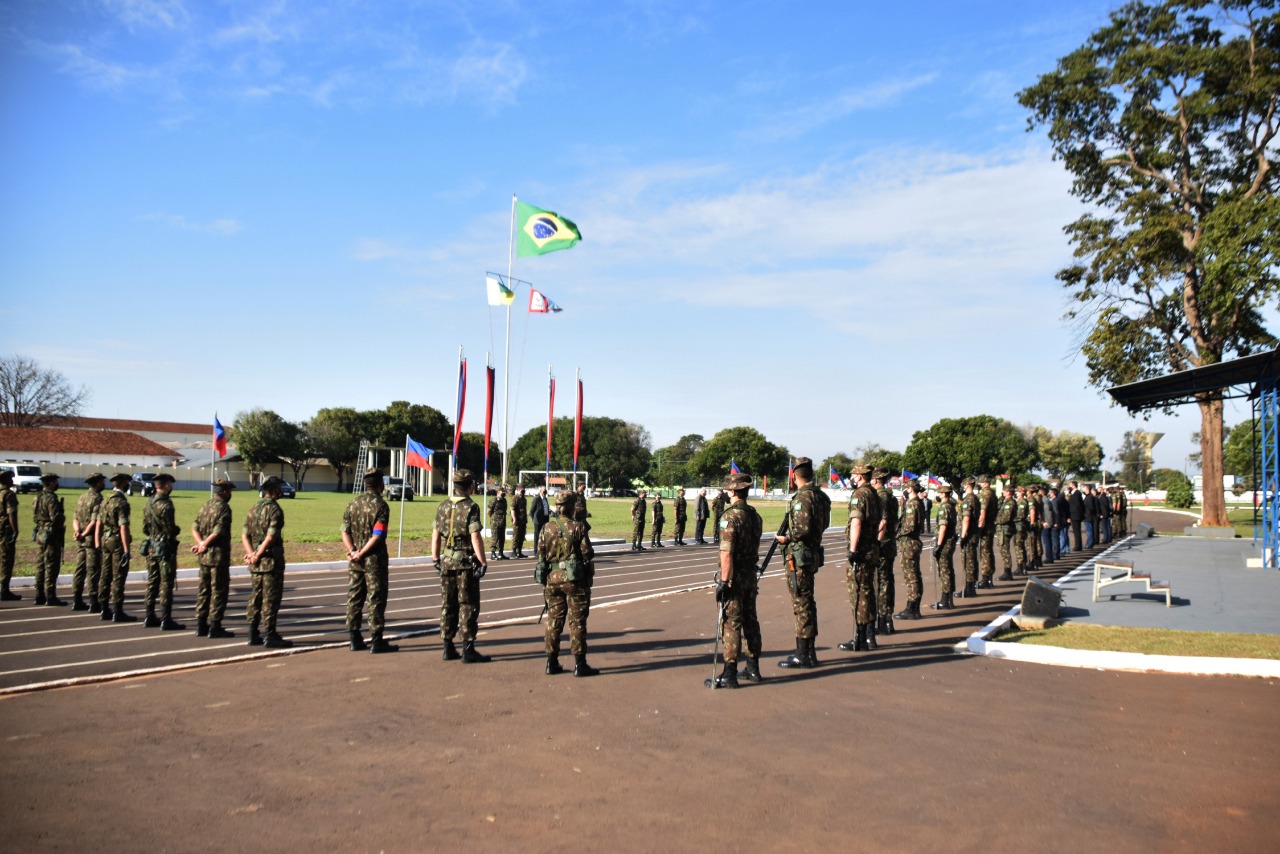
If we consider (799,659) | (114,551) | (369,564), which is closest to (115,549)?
(114,551)

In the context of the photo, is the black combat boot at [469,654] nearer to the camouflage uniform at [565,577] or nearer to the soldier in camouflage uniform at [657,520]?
the camouflage uniform at [565,577]

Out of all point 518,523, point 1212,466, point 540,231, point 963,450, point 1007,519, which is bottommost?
point 518,523

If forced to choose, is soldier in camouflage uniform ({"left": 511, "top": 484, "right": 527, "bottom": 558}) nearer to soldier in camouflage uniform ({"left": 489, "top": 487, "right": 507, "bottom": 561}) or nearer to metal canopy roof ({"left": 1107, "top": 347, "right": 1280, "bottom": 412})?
soldier in camouflage uniform ({"left": 489, "top": 487, "right": 507, "bottom": 561})

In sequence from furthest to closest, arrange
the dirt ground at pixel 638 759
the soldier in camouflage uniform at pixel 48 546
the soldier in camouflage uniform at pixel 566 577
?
the soldier in camouflage uniform at pixel 48 546 < the soldier in camouflage uniform at pixel 566 577 < the dirt ground at pixel 638 759

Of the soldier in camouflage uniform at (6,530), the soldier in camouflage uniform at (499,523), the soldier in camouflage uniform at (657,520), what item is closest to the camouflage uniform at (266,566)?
the soldier in camouflage uniform at (6,530)

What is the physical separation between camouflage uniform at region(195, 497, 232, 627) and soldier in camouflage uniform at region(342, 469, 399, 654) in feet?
5.48

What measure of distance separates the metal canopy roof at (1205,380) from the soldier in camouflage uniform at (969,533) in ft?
20.2

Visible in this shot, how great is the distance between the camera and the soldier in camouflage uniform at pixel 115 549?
11492 millimetres

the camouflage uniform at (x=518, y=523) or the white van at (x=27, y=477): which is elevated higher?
the white van at (x=27, y=477)

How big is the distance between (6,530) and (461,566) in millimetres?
8991

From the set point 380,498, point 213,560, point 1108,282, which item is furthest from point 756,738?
point 1108,282

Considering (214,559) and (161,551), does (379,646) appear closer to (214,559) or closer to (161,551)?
(214,559)

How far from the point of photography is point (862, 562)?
1012 cm

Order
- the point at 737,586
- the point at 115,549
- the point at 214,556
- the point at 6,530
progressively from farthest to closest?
the point at 6,530
the point at 115,549
the point at 214,556
the point at 737,586
